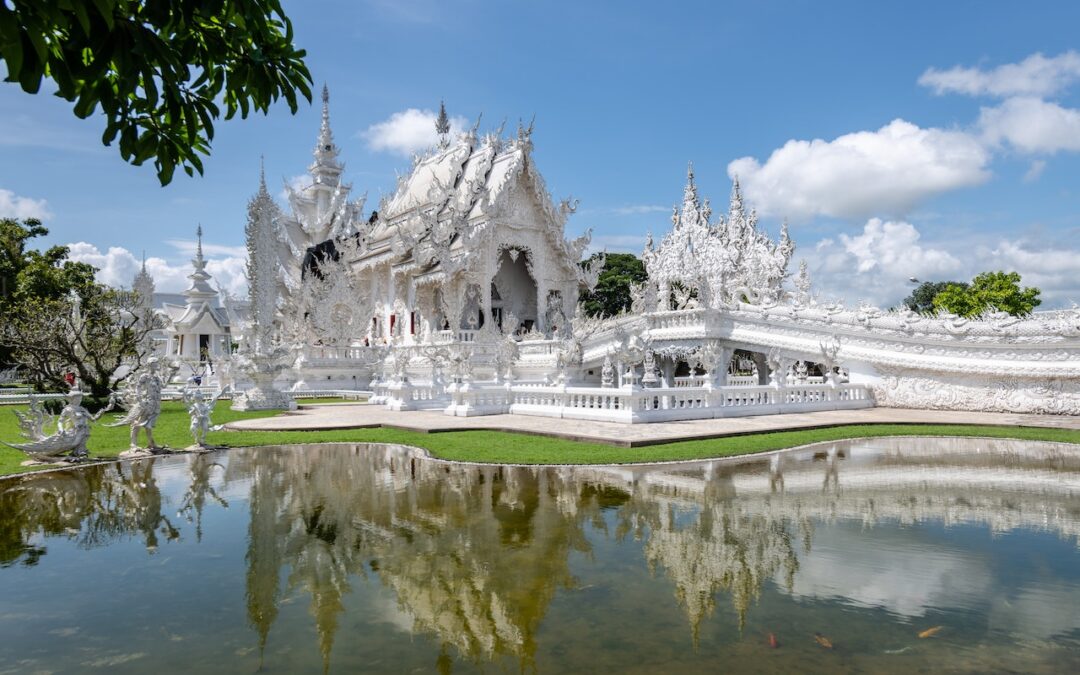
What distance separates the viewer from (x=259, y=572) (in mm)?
4305

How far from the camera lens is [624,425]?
461 inches

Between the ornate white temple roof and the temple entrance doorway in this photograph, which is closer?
the temple entrance doorway

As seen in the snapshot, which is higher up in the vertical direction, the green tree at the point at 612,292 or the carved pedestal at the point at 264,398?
the green tree at the point at 612,292

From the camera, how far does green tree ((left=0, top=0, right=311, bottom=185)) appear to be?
7.05 feet

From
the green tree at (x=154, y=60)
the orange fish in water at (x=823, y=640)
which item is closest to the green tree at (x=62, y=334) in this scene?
the green tree at (x=154, y=60)

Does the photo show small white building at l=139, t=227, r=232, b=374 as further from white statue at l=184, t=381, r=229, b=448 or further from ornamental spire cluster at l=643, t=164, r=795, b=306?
white statue at l=184, t=381, r=229, b=448

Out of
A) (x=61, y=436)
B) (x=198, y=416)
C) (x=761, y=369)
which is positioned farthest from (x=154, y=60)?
(x=761, y=369)

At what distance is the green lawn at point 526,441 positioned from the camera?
8.67 m

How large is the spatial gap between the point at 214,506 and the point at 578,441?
5.31m

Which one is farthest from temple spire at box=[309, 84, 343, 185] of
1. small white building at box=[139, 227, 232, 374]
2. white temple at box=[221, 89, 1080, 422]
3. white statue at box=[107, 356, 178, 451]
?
white statue at box=[107, 356, 178, 451]

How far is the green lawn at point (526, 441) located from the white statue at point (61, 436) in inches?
12.7

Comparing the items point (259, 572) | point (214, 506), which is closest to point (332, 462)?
point (214, 506)

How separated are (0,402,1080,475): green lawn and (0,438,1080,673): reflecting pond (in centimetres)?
124

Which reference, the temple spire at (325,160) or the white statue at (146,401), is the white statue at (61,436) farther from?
the temple spire at (325,160)
